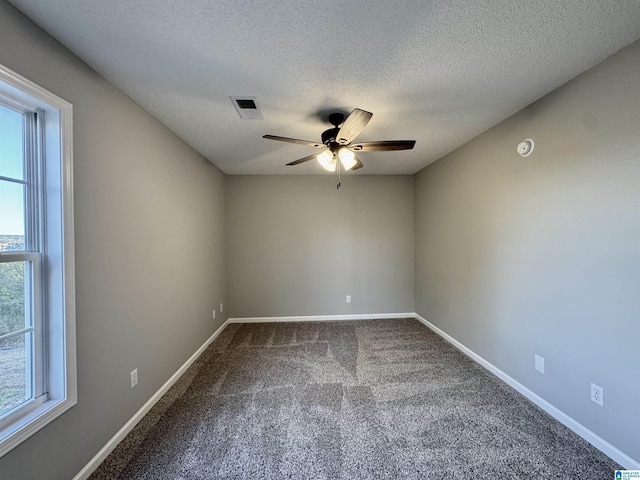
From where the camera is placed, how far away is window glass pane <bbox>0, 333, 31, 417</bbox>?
45.4 inches

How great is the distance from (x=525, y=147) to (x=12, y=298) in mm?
3437

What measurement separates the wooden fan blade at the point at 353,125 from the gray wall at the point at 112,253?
1.58m

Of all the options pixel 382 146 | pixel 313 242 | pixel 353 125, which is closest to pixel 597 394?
pixel 382 146

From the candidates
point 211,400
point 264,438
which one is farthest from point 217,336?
point 264,438

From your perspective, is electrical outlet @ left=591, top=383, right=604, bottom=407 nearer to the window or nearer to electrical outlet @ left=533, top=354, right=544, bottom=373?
electrical outlet @ left=533, top=354, right=544, bottom=373

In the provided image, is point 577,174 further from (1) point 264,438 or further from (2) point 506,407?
(1) point 264,438

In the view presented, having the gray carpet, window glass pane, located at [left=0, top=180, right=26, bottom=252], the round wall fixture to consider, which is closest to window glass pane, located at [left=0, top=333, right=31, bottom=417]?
window glass pane, located at [left=0, top=180, right=26, bottom=252]

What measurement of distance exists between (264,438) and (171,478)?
0.54m

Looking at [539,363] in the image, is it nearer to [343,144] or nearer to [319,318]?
[343,144]

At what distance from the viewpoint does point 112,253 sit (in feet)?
5.49

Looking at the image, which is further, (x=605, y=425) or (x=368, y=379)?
(x=368, y=379)

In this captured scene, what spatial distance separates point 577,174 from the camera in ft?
5.60

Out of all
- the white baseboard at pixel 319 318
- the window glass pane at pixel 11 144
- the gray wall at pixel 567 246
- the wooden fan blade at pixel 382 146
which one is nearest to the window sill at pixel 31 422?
the window glass pane at pixel 11 144

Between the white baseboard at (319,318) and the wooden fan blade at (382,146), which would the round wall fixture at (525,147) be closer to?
the wooden fan blade at (382,146)
